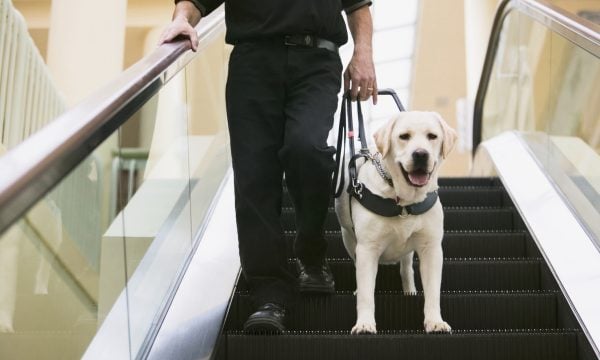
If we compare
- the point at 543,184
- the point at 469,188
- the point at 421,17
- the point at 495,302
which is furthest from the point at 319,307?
the point at 421,17

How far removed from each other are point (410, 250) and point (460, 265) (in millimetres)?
540

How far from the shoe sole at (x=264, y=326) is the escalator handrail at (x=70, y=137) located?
0.80 m

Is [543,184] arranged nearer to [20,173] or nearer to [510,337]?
[510,337]

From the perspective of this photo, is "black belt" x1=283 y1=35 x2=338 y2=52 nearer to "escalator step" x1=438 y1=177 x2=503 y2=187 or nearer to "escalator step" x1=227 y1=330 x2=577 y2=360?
"escalator step" x1=227 y1=330 x2=577 y2=360

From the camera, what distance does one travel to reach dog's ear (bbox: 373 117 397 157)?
3.12 m

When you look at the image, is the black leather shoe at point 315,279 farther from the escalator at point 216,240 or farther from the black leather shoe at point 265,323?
the black leather shoe at point 265,323

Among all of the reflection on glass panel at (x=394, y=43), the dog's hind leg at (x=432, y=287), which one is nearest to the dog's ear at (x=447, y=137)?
the dog's hind leg at (x=432, y=287)

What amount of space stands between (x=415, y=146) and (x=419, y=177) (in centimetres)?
11

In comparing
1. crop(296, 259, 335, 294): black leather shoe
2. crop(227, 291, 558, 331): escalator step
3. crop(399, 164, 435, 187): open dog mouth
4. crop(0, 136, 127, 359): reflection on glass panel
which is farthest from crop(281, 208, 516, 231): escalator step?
crop(0, 136, 127, 359): reflection on glass panel

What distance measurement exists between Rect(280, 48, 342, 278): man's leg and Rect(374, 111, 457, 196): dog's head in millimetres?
206

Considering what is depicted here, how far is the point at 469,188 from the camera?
5.32m

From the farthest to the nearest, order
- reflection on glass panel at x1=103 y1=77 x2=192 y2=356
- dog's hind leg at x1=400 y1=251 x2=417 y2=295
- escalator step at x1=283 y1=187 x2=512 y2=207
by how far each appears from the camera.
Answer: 1. escalator step at x1=283 y1=187 x2=512 y2=207
2. dog's hind leg at x1=400 y1=251 x2=417 y2=295
3. reflection on glass panel at x1=103 y1=77 x2=192 y2=356

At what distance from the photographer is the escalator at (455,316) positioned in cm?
284

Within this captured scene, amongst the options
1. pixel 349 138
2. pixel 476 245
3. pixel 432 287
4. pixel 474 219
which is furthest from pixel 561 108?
pixel 432 287
